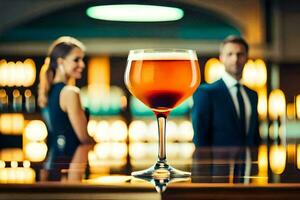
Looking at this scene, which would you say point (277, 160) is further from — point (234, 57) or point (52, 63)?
point (234, 57)

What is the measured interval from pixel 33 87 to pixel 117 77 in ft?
3.04

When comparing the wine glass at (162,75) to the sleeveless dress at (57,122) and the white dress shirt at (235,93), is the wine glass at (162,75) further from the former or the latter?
the white dress shirt at (235,93)

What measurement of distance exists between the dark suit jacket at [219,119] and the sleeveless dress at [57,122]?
0.52 meters

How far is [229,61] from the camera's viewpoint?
12.9 feet

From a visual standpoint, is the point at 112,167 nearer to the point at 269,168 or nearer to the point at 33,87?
the point at 269,168

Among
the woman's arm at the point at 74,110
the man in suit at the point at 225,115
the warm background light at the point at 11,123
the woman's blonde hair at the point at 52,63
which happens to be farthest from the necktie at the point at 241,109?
the warm background light at the point at 11,123

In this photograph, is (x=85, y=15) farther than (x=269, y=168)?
Yes

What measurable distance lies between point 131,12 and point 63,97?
3.96 m

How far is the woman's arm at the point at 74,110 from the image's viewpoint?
2.88 meters

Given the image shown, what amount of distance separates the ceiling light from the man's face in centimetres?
308

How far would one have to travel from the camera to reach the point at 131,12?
23.8 feet

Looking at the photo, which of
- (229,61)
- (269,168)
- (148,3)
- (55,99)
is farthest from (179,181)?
(148,3)

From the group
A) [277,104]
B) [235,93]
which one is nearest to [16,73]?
[277,104]

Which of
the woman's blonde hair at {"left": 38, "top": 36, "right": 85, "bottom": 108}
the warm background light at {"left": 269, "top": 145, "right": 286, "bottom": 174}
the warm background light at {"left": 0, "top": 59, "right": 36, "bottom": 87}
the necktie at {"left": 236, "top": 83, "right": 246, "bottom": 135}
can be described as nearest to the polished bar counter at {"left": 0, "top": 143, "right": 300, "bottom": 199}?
the warm background light at {"left": 269, "top": 145, "right": 286, "bottom": 174}
